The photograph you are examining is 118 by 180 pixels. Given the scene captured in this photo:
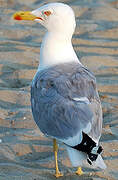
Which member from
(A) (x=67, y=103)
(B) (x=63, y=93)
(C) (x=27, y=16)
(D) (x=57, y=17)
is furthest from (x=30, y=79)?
(A) (x=67, y=103)

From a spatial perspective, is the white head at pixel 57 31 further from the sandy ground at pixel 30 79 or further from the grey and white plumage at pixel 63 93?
the sandy ground at pixel 30 79

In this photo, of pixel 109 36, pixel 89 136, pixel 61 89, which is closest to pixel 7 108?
pixel 61 89

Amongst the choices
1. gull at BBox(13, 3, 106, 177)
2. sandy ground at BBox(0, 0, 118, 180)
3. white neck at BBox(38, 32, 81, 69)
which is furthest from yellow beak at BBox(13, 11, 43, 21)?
sandy ground at BBox(0, 0, 118, 180)

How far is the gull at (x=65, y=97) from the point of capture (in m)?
3.70

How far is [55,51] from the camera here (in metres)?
4.63

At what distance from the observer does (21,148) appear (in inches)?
185

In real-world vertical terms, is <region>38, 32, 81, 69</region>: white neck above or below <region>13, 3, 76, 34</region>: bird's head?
below

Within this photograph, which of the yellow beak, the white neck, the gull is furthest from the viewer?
the yellow beak

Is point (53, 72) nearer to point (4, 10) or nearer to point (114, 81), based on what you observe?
point (114, 81)

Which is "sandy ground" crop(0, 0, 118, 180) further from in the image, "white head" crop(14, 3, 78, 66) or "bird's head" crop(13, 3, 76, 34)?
"bird's head" crop(13, 3, 76, 34)

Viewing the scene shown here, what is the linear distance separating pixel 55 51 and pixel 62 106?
2.83ft

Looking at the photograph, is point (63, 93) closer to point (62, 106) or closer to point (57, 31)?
point (62, 106)

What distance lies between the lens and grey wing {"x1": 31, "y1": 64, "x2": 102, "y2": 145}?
12.4 feet

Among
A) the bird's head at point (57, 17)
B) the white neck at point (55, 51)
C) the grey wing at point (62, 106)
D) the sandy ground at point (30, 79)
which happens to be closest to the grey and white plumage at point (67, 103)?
the grey wing at point (62, 106)
